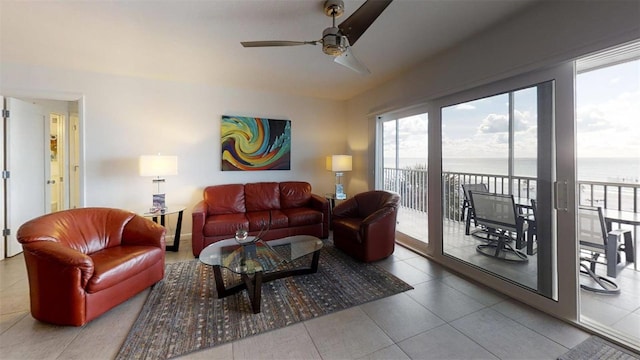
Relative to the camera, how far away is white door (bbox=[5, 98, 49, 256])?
3.12 meters

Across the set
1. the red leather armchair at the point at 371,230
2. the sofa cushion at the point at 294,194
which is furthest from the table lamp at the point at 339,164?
the red leather armchair at the point at 371,230

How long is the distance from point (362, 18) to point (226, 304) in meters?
2.50

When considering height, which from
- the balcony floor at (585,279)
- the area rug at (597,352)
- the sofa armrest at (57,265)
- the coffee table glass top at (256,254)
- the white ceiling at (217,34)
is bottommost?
the area rug at (597,352)

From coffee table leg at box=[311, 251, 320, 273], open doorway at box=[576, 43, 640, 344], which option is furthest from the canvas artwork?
open doorway at box=[576, 43, 640, 344]

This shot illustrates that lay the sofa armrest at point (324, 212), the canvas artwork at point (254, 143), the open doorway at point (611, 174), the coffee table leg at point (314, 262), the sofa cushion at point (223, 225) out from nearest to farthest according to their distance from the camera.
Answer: the open doorway at point (611, 174) → the coffee table leg at point (314, 262) → the sofa cushion at point (223, 225) → the sofa armrest at point (324, 212) → the canvas artwork at point (254, 143)

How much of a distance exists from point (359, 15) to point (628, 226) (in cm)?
312

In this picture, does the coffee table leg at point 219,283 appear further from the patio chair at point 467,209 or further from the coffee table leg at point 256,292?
the patio chair at point 467,209

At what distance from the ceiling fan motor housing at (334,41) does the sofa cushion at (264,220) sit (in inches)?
93.9

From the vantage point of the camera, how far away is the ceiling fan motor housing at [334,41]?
6.04ft

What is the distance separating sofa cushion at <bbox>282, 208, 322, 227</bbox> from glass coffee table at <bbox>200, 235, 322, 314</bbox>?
79cm

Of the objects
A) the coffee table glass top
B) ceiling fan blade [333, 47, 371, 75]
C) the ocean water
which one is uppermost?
ceiling fan blade [333, 47, 371, 75]

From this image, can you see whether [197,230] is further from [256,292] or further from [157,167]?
[256,292]

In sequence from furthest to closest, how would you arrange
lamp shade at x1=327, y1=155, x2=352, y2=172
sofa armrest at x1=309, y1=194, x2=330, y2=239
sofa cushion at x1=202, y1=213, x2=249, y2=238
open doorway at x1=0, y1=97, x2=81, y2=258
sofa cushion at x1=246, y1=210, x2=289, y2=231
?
1. lamp shade at x1=327, y1=155, x2=352, y2=172
2. sofa armrest at x1=309, y1=194, x2=330, y2=239
3. sofa cushion at x1=246, y1=210, x2=289, y2=231
4. sofa cushion at x1=202, y1=213, x2=249, y2=238
5. open doorway at x1=0, y1=97, x2=81, y2=258

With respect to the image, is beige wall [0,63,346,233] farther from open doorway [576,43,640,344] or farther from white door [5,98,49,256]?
open doorway [576,43,640,344]
